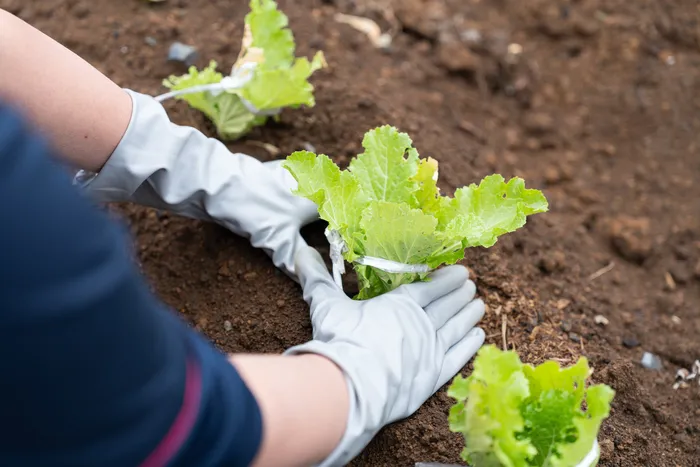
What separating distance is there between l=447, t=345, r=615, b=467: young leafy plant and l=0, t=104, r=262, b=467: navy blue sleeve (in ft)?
1.62

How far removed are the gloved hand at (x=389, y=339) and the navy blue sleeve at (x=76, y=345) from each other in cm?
42

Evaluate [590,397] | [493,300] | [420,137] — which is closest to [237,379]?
[590,397]

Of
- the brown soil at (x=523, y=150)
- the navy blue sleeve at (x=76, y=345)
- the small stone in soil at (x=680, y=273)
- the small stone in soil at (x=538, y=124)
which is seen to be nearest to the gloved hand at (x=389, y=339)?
the brown soil at (x=523, y=150)

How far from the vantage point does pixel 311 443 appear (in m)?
1.38

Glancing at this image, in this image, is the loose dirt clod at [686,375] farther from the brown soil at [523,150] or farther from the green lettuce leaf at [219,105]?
the green lettuce leaf at [219,105]

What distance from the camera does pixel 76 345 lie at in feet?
3.23

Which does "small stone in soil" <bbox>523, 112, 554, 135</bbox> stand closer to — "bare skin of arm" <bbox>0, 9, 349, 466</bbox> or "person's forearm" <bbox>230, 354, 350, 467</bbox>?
"bare skin of arm" <bbox>0, 9, 349, 466</bbox>

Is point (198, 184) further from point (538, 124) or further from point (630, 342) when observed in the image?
point (538, 124)

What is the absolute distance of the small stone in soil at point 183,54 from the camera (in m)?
2.55

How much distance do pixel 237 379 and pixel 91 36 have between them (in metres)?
1.87

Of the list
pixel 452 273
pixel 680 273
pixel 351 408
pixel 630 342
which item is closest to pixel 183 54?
pixel 452 273

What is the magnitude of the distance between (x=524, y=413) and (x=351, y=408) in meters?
0.34

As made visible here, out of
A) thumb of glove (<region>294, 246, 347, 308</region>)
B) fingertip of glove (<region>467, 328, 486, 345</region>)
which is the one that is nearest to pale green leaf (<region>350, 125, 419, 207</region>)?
thumb of glove (<region>294, 246, 347, 308</region>)

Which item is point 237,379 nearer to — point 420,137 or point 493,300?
point 493,300
